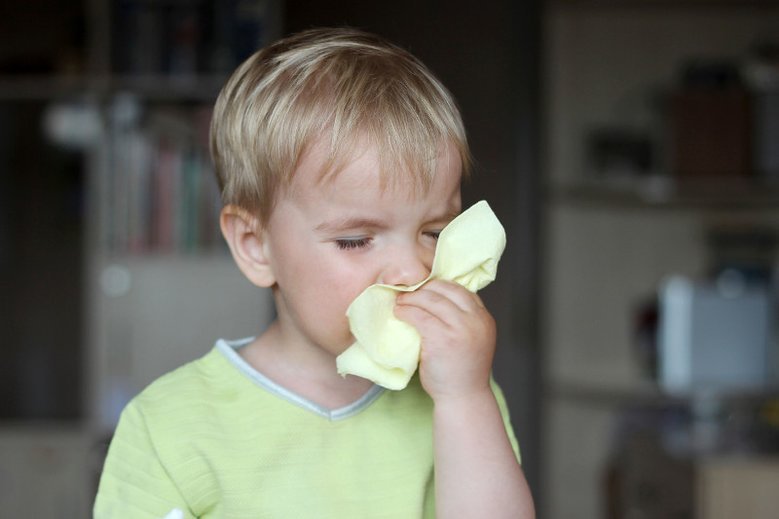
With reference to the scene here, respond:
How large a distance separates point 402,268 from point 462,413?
0.44 ft

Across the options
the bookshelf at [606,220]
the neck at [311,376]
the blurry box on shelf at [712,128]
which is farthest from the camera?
the bookshelf at [606,220]

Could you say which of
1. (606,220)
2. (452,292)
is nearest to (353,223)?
(452,292)

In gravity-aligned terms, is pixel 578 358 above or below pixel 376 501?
below

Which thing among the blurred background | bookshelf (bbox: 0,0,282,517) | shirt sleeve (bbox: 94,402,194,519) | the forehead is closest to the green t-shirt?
shirt sleeve (bbox: 94,402,194,519)

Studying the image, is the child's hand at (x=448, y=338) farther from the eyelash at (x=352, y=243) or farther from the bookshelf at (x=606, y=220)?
the bookshelf at (x=606, y=220)

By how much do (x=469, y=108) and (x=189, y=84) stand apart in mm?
997

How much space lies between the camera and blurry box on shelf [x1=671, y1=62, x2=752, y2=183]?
9.12 ft

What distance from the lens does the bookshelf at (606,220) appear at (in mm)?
3164

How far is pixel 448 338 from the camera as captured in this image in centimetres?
96

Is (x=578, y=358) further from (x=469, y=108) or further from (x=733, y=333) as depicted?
(x=469, y=108)

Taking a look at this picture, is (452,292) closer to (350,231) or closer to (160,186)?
(350,231)

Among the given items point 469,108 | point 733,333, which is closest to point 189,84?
point 469,108

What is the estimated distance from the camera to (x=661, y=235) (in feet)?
10.7

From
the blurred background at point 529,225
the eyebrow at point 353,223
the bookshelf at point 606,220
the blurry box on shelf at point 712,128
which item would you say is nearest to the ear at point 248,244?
the eyebrow at point 353,223
